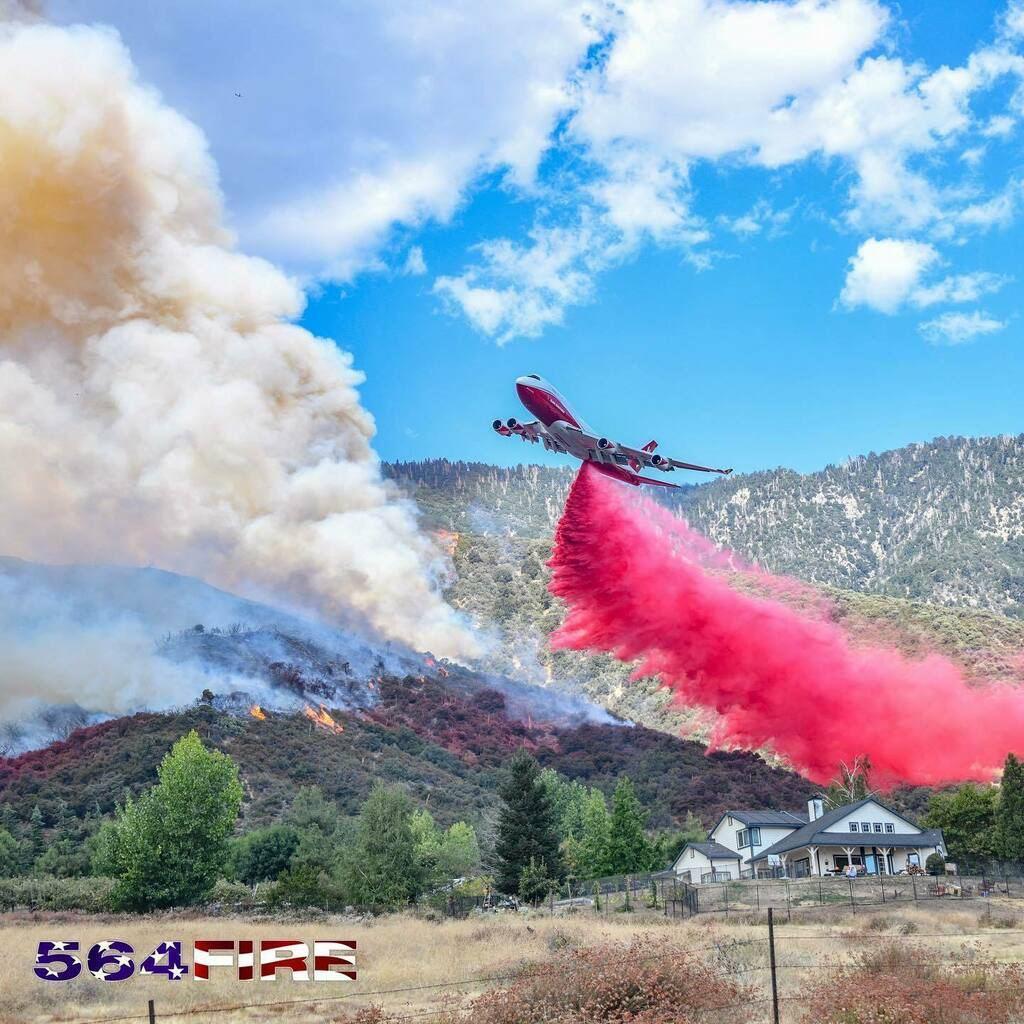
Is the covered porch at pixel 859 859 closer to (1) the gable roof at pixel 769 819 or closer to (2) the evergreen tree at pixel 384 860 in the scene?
(1) the gable roof at pixel 769 819

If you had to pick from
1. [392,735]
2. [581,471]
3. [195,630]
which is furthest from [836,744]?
[195,630]

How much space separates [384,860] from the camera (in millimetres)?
59750

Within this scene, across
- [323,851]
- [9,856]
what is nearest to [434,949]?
[323,851]

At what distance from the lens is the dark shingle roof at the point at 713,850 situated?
3147 inches

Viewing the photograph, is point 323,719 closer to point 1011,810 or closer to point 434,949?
point 1011,810

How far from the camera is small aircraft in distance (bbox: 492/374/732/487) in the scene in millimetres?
46438

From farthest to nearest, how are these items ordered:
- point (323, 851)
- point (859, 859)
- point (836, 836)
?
point (323, 851) < point (859, 859) < point (836, 836)

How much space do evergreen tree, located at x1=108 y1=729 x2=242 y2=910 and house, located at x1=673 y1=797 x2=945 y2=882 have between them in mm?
36517

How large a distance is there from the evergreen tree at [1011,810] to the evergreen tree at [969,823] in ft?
13.2

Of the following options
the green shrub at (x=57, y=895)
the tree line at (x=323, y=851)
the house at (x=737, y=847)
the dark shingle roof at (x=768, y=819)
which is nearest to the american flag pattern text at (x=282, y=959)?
the tree line at (x=323, y=851)

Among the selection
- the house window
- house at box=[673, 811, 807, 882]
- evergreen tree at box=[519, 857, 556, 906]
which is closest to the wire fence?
evergreen tree at box=[519, 857, 556, 906]

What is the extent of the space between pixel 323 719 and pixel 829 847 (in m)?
92.6

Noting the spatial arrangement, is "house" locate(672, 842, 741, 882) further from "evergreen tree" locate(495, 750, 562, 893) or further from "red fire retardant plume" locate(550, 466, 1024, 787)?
"evergreen tree" locate(495, 750, 562, 893)

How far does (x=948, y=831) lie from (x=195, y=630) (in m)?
125
